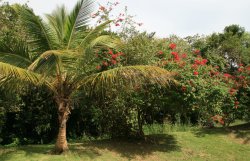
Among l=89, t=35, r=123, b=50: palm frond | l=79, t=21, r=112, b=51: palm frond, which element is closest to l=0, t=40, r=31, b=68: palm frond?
l=79, t=21, r=112, b=51: palm frond

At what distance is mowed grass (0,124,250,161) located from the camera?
10102 millimetres

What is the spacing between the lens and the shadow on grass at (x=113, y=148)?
10.2 metres

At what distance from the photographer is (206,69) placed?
11641 mm

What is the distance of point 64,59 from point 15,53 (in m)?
1.49

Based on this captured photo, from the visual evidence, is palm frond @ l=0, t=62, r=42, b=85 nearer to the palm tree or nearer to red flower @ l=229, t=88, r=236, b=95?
the palm tree

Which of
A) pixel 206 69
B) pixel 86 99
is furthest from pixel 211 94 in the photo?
pixel 86 99

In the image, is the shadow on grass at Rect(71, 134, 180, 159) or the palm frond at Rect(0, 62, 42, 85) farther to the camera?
the shadow on grass at Rect(71, 134, 180, 159)

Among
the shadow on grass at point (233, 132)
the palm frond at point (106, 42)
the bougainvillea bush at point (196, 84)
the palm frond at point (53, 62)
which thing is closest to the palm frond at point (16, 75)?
the palm frond at point (53, 62)

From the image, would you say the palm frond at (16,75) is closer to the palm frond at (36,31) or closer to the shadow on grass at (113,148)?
the palm frond at (36,31)

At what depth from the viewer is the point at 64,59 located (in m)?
9.60

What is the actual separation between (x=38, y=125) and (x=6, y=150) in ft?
10.6

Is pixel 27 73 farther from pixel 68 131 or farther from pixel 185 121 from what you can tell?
pixel 185 121

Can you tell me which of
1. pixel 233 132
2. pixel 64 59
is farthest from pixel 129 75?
pixel 233 132

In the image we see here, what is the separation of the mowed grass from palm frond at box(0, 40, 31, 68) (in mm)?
2887
